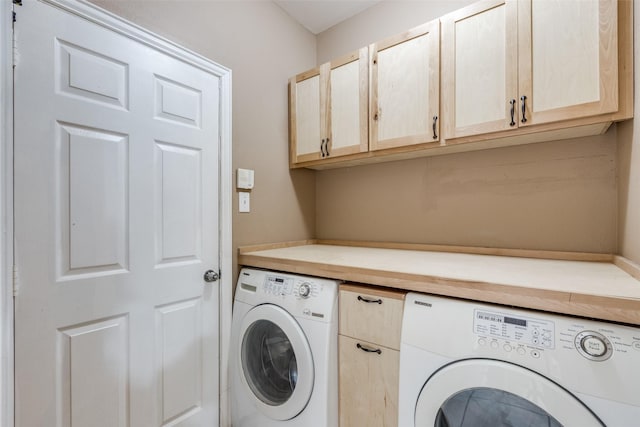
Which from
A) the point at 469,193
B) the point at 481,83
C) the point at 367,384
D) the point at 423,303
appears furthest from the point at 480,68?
the point at 367,384

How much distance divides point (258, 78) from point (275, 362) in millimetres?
1766

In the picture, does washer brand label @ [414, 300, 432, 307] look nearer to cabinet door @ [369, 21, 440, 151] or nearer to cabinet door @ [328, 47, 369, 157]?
cabinet door @ [369, 21, 440, 151]

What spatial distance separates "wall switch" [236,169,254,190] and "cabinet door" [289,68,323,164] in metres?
0.41

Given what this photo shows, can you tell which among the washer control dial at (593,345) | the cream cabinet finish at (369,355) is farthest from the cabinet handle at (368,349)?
the washer control dial at (593,345)

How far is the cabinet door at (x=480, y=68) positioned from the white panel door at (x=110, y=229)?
1.30 meters

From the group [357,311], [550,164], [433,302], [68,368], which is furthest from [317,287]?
[550,164]

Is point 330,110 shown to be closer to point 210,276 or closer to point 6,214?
point 210,276

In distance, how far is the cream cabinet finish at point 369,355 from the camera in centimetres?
114

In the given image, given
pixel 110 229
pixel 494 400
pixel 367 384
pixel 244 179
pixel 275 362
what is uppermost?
pixel 244 179

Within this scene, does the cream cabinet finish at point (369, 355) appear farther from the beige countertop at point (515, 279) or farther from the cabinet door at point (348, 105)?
the cabinet door at point (348, 105)

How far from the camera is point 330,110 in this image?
192 cm

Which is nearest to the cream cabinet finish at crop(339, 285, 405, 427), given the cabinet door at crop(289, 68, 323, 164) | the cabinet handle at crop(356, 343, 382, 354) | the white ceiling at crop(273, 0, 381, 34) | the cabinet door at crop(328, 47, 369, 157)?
the cabinet handle at crop(356, 343, 382, 354)

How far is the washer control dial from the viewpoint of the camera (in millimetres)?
756

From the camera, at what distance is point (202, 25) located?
1583 millimetres
